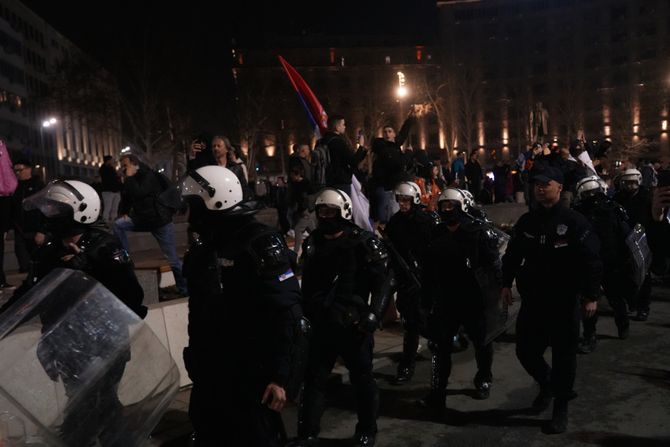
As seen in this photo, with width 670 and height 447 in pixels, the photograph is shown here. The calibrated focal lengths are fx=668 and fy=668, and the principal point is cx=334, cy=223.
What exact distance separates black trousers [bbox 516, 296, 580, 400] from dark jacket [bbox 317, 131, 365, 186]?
3.42 metres

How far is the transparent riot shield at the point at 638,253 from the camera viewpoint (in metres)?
8.07

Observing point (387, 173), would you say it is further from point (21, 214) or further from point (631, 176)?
A: point (21, 214)

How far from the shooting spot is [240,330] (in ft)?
11.4

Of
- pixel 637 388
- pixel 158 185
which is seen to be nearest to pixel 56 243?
pixel 158 185

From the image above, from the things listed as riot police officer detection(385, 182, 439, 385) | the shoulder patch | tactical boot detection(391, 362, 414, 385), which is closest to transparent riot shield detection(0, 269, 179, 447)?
the shoulder patch

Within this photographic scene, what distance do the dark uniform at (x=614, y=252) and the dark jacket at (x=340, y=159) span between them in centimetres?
303

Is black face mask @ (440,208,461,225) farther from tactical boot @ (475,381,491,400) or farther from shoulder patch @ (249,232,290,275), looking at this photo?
shoulder patch @ (249,232,290,275)

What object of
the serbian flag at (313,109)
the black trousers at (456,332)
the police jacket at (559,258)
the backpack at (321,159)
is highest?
the serbian flag at (313,109)

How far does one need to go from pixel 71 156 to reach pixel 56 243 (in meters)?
83.7

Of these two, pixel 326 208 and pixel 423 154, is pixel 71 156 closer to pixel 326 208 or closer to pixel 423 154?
pixel 423 154

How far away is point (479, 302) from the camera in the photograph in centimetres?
607

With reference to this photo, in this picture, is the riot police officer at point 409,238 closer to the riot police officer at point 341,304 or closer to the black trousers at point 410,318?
the black trousers at point 410,318

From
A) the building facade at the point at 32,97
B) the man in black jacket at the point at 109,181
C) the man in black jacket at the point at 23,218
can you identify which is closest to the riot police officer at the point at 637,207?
the man in black jacket at the point at 23,218

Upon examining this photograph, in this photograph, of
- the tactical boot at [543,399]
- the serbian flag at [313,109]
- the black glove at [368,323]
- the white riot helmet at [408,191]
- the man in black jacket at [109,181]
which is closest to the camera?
the black glove at [368,323]
